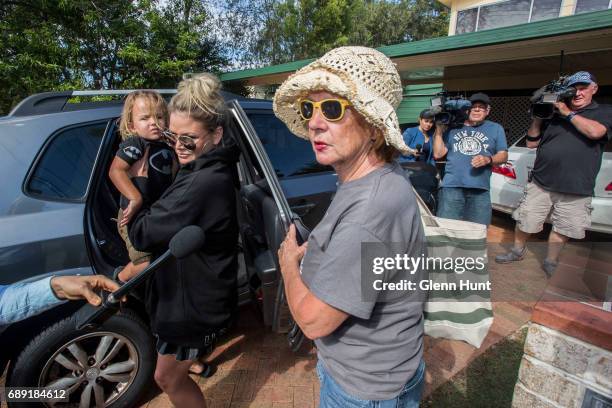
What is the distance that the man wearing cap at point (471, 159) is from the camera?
3.57 meters

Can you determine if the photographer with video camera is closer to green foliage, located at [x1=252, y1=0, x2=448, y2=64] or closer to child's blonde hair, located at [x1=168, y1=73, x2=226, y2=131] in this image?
child's blonde hair, located at [x1=168, y1=73, x2=226, y2=131]

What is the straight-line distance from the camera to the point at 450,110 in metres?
3.71

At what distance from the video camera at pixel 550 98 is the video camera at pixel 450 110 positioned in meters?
0.63

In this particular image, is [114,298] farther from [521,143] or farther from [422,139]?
[521,143]

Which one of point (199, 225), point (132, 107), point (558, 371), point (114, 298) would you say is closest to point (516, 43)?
point (558, 371)

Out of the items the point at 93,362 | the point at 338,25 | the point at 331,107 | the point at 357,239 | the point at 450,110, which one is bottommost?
the point at 93,362

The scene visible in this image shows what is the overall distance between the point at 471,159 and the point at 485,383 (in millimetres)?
2194

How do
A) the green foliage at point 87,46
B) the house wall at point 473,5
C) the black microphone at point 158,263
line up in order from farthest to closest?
the house wall at point 473,5 → the green foliage at point 87,46 → the black microphone at point 158,263

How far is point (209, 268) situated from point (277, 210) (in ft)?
1.55

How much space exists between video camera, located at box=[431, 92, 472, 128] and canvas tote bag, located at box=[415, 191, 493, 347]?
8.50ft

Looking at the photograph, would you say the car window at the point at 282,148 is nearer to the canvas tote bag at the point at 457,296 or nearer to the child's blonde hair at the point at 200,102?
the child's blonde hair at the point at 200,102

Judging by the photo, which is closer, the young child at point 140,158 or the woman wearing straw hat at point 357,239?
the woman wearing straw hat at point 357,239

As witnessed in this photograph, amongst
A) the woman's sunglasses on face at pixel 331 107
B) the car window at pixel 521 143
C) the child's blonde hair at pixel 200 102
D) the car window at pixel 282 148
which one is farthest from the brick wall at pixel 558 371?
the car window at pixel 521 143

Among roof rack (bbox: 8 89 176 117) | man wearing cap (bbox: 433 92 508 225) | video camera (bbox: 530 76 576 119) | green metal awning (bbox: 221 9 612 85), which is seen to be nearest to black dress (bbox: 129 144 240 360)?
roof rack (bbox: 8 89 176 117)
